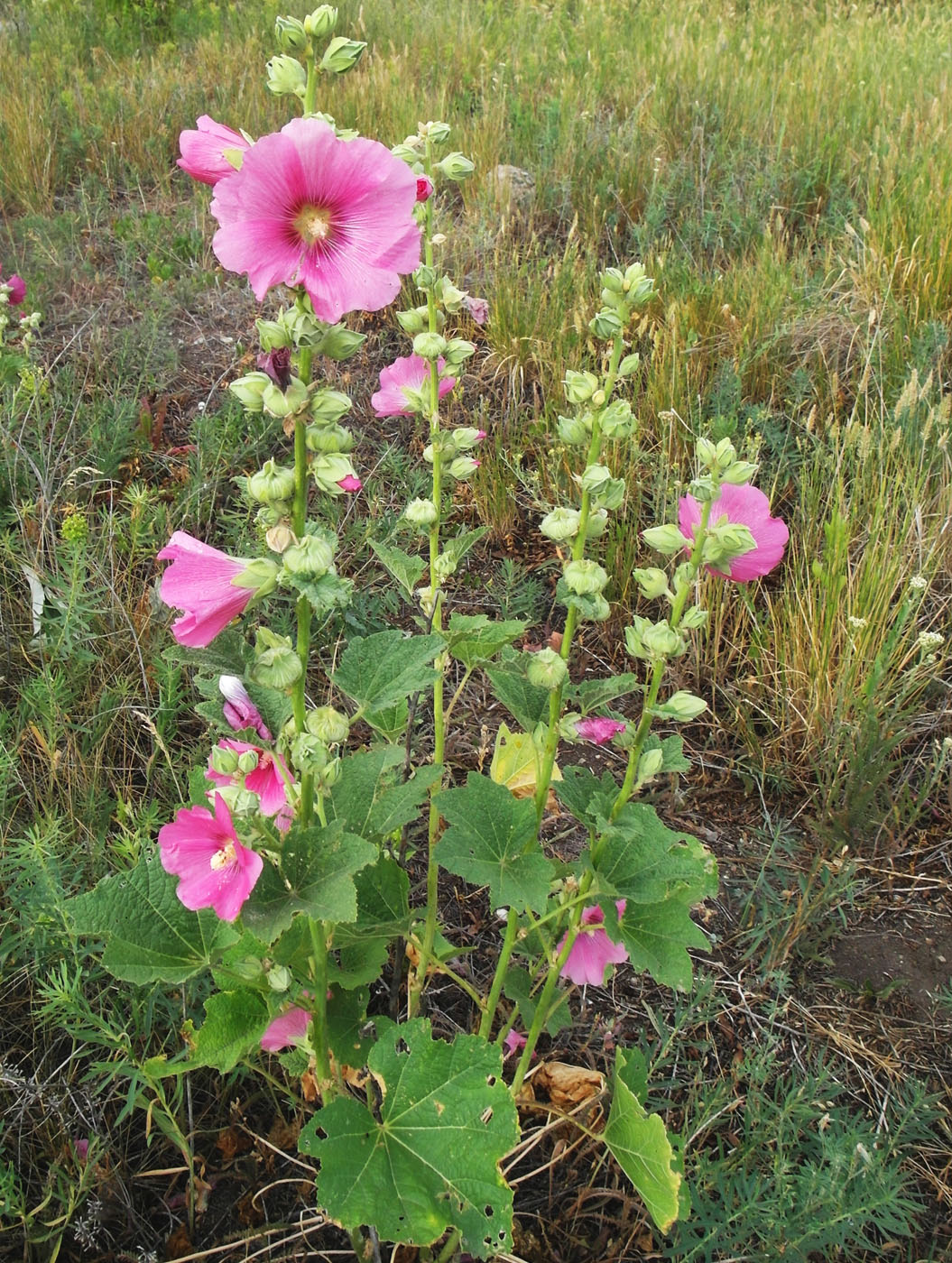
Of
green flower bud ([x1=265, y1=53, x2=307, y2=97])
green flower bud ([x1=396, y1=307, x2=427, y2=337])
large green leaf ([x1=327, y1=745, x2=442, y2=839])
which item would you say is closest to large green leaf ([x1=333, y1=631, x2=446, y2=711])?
large green leaf ([x1=327, y1=745, x2=442, y2=839])

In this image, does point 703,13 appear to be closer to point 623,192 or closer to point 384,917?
point 623,192

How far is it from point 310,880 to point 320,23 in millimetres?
940

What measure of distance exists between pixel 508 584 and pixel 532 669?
4.10 ft

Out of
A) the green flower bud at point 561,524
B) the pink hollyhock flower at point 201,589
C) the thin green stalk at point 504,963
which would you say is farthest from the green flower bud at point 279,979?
the green flower bud at point 561,524

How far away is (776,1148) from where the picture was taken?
1.58 metres

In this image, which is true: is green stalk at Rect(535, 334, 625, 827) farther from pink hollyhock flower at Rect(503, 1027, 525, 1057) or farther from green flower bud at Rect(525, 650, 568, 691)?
pink hollyhock flower at Rect(503, 1027, 525, 1057)

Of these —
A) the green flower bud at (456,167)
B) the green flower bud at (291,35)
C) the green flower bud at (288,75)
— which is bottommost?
the green flower bud at (456,167)

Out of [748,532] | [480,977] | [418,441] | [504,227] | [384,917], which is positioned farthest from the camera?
[504,227]

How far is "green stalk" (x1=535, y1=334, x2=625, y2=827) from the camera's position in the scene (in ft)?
3.80

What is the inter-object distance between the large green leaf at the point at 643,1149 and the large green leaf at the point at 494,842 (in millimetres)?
316

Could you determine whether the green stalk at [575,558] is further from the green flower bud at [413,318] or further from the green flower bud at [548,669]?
the green flower bud at [413,318]

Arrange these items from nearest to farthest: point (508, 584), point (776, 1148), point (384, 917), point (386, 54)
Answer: point (384, 917), point (776, 1148), point (508, 584), point (386, 54)

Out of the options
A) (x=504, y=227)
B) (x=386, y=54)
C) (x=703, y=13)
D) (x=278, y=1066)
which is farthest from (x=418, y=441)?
(x=703, y=13)

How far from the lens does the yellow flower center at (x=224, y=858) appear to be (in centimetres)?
111
